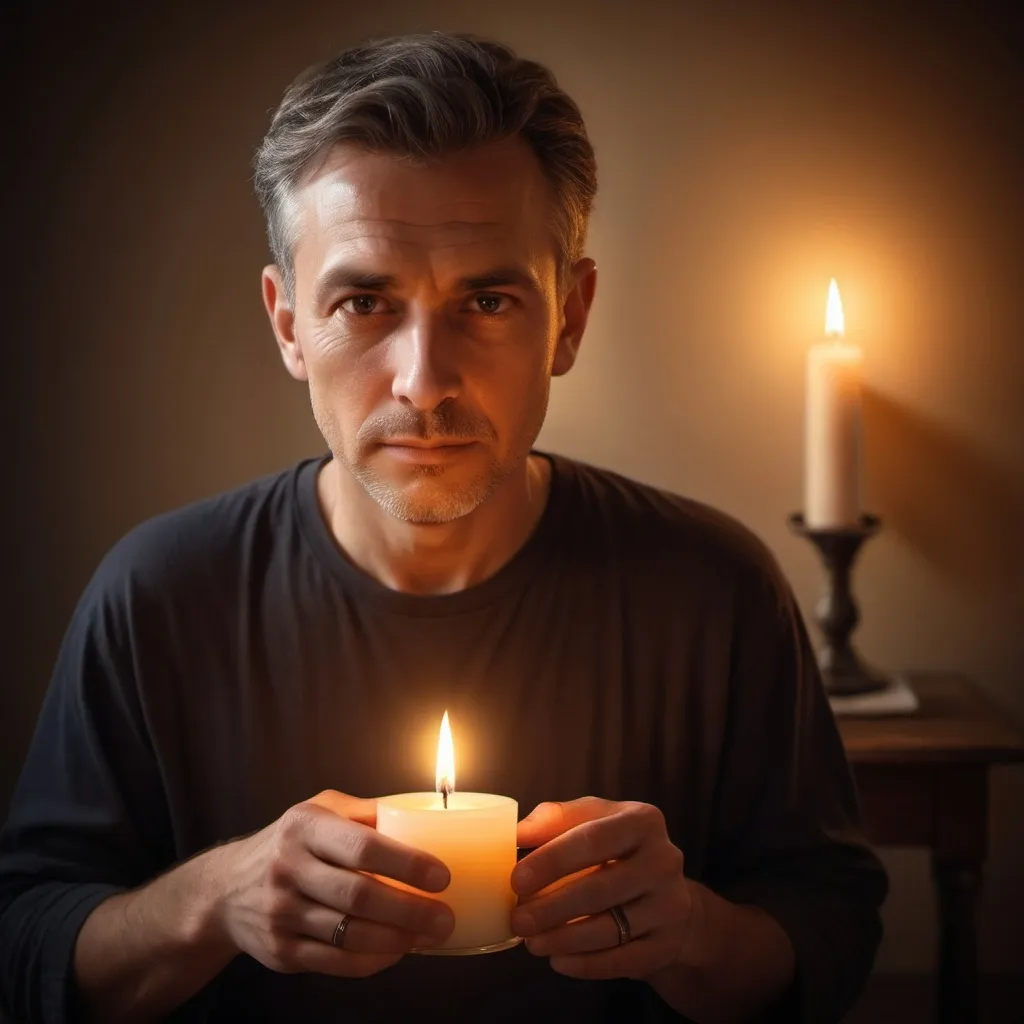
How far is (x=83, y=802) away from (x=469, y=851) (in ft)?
2.02

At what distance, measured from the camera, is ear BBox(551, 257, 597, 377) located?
1.44 metres

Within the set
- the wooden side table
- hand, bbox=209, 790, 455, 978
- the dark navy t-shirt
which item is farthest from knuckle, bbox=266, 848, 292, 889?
the wooden side table

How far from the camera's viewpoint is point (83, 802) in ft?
4.42

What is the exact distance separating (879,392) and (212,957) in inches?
59.3

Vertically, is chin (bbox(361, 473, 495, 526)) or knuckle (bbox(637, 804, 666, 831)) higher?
chin (bbox(361, 473, 495, 526))

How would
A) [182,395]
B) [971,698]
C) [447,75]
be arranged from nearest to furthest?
1. [447,75]
2. [971,698]
3. [182,395]

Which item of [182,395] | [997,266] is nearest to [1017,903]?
[997,266]

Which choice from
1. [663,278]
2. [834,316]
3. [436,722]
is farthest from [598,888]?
[663,278]

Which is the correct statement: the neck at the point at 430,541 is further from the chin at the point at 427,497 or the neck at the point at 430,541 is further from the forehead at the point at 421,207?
the forehead at the point at 421,207

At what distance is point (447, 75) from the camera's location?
51.1 inches

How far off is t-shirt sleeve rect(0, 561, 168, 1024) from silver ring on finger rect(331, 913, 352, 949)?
401 mm

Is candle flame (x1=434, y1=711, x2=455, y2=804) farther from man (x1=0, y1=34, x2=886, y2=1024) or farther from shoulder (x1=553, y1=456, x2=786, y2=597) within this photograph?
shoulder (x1=553, y1=456, x2=786, y2=597)

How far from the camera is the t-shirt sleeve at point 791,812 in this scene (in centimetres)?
129

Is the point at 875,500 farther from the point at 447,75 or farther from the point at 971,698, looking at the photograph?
the point at 447,75
